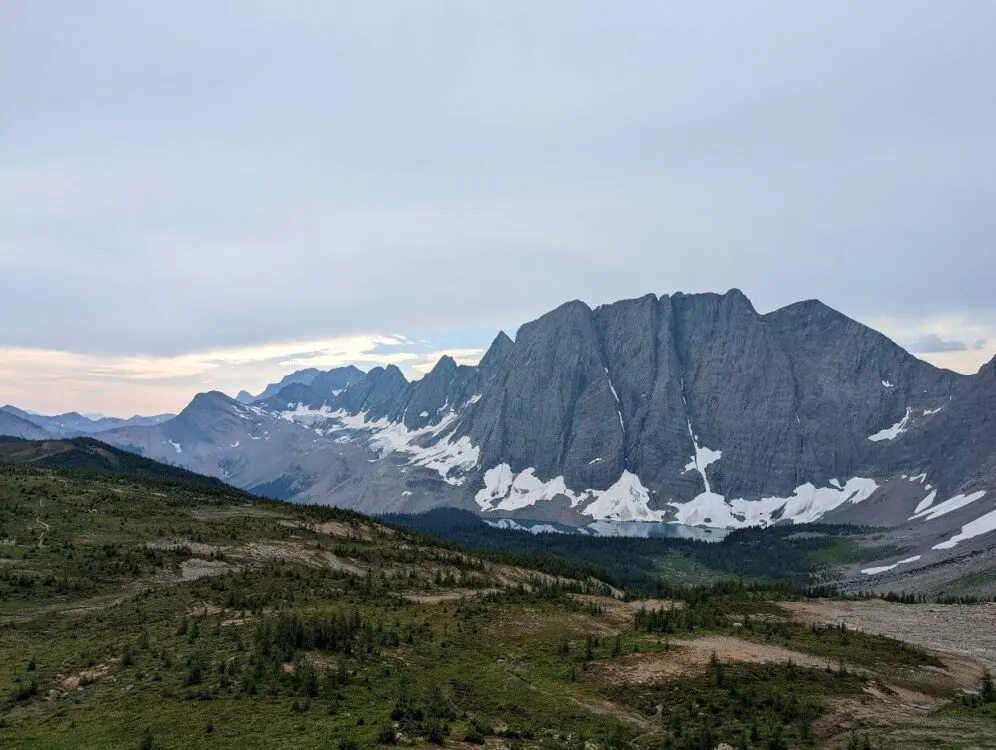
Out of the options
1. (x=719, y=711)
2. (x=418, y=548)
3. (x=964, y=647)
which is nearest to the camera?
(x=719, y=711)

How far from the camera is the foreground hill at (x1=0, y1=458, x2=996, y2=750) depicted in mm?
20484

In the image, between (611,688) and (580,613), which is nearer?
(611,688)

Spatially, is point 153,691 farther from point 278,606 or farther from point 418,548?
point 418,548

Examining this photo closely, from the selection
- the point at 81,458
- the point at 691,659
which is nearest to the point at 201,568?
the point at 691,659

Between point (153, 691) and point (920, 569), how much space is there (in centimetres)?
17558

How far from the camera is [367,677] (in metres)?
24.7

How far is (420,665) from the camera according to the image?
92.7ft

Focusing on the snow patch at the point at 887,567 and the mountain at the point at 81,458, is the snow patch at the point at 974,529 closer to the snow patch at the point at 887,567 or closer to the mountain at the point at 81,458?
the snow patch at the point at 887,567

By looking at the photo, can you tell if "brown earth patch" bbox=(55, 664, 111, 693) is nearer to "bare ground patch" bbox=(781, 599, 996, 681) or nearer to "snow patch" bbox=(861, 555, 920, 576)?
"bare ground patch" bbox=(781, 599, 996, 681)

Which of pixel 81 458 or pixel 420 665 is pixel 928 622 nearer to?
pixel 420 665

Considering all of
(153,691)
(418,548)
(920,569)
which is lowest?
(920,569)

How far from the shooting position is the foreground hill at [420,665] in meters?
20.5

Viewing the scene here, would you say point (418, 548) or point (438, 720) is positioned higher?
point (438, 720)

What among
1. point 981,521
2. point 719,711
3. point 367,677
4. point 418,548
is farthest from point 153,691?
point 981,521
